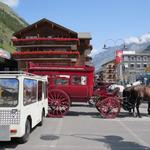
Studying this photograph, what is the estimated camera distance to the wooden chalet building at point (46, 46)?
48125mm

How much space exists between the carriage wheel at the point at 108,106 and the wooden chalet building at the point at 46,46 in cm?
2326

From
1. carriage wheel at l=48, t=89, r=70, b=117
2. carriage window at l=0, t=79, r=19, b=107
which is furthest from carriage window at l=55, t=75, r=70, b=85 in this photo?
carriage window at l=0, t=79, r=19, b=107

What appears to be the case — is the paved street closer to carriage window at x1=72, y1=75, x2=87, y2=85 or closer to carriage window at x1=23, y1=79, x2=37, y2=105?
carriage window at x1=23, y1=79, x2=37, y2=105

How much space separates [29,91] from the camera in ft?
40.4

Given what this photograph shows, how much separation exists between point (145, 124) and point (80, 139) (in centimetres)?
522

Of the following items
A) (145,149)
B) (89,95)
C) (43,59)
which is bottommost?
(145,149)

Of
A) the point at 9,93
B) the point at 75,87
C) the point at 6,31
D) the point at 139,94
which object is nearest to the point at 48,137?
the point at 9,93

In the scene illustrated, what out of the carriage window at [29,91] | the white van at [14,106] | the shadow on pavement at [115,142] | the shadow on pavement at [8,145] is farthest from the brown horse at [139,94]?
the shadow on pavement at [8,145]

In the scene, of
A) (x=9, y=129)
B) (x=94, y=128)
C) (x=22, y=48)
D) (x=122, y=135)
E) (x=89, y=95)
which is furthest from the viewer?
(x=22, y=48)

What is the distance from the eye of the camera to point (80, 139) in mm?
12938

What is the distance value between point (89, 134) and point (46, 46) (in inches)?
1486

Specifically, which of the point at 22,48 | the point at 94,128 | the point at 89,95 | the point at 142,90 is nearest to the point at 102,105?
the point at 89,95

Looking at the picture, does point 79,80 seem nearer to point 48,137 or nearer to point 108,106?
point 108,106

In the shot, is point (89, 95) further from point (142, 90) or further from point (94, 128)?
point (94, 128)
